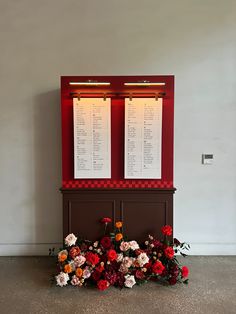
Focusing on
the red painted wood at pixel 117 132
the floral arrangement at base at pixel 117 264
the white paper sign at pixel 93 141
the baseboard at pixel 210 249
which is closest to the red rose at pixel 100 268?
the floral arrangement at base at pixel 117 264

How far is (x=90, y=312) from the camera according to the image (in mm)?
2652

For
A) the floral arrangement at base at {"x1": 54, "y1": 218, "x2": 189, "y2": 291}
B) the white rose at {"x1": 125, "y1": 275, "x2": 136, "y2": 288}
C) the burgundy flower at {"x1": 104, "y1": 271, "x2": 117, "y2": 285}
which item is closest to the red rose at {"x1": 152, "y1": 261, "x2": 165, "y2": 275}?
Answer: the floral arrangement at base at {"x1": 54, "y1": 218, "x2": 189, "y2": 291}

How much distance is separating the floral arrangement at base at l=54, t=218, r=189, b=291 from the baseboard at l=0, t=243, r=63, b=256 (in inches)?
31.0

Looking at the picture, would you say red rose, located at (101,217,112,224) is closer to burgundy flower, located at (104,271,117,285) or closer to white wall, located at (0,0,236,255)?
burgundy flower, located at (104,271,117,285)

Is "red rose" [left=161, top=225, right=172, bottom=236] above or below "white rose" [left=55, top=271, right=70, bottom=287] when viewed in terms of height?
above

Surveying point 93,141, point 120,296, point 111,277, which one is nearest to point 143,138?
point 93,141

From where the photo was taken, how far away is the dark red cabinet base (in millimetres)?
3467

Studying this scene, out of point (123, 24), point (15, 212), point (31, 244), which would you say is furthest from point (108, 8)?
point (31, 244)

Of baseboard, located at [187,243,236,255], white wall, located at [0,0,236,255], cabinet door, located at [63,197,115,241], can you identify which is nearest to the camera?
cabinet door, located at [63,197,115,241]

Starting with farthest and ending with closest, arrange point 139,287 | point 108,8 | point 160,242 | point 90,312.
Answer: point 108,8 < point 160,242 < point 139,287 < point 90,312

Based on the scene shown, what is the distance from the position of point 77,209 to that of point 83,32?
2.34 meters

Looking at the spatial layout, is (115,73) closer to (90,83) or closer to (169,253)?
(90,83)

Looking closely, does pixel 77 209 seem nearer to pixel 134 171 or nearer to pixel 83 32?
pixel 134 171

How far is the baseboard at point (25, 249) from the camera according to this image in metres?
3.91
